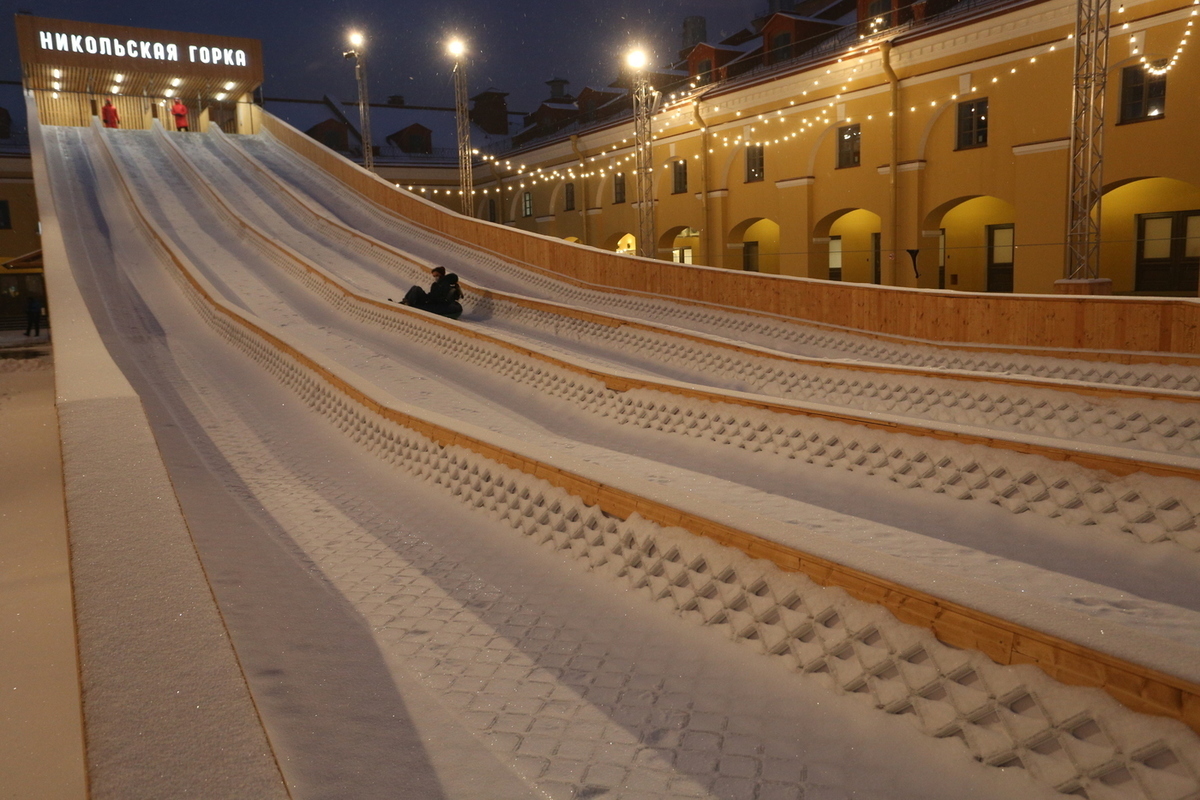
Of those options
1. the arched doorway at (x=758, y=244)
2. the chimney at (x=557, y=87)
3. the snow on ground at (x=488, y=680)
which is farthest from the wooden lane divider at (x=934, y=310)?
the chimney at (x=557, y=87)

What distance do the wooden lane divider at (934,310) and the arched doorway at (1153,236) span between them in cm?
750

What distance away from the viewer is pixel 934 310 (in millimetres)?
10977

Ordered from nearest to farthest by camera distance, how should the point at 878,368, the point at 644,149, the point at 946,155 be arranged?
the point at 878,368 < the point at 946,155 < the point at 644,149

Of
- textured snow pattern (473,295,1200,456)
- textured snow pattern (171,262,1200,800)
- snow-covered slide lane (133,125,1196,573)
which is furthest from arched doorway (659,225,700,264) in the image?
textured snow pattern (171,262,1200,800)

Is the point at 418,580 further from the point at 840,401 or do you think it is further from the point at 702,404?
the point at 840,401

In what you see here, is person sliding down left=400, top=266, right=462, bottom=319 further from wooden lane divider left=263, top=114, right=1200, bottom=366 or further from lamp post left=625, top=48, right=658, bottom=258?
lamp post left=625, top=48, right=658, bottom=258

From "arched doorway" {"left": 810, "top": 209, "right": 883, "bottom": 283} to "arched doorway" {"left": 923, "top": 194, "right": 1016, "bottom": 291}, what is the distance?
1.84 m

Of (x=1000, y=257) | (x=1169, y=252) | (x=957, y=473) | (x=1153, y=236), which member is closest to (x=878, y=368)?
(x=957, y=473)

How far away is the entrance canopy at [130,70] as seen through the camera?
29.0m

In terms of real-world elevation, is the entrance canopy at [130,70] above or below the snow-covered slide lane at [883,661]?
above

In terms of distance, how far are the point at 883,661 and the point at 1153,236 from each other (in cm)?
1809

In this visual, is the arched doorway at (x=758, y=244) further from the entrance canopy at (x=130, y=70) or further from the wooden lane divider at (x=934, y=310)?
the entrance canopy at (x=130, y=70)

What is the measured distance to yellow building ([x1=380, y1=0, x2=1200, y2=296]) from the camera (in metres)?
14.9

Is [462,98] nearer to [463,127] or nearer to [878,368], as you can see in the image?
[463,127]
